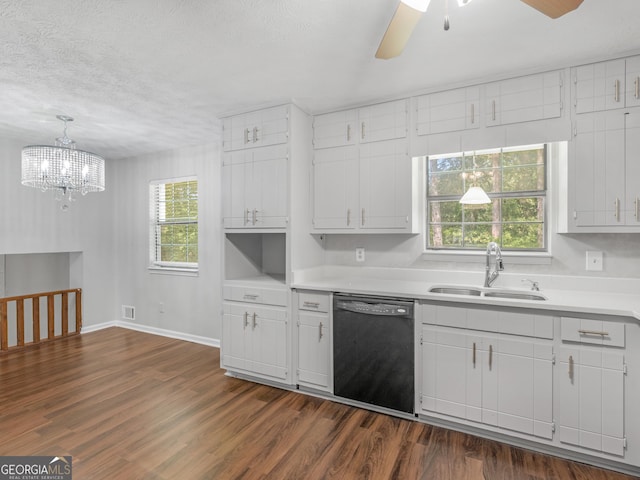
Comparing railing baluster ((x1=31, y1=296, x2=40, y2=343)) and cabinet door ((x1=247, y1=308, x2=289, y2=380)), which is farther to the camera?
railing baluster ((x1=31, y1=296, x2=40, y2=343))

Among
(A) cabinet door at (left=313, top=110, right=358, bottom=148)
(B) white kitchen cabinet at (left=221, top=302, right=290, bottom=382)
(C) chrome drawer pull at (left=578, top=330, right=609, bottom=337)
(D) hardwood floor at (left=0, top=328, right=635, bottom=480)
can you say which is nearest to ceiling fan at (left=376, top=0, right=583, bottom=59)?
(A) cabinet door at (left=313, top=110, right=358, bottom=148)

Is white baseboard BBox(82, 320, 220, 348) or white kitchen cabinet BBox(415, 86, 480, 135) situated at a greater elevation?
white kitchen cabinet BBox(415, 86, 480, 135)

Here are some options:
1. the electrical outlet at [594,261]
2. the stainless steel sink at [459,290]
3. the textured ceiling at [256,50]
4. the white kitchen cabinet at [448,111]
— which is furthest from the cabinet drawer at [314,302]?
the electrical outlet at [594,261]

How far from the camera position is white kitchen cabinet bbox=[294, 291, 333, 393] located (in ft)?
9.52

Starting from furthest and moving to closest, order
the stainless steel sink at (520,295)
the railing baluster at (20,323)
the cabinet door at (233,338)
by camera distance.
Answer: the railing baluster at (20,323)
the cabinet door at (233,338)
the stainless steel sink at (520,295)

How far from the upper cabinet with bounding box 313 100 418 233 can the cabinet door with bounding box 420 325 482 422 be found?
3.03 ft

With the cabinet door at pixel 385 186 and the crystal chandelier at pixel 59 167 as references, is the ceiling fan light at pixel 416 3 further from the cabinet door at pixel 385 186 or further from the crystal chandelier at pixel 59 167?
the crystal chandelier at pixel 59 167

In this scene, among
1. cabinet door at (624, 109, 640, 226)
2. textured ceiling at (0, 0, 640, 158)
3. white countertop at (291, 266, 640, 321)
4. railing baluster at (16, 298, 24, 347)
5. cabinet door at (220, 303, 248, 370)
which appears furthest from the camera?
railing baluster at (16, 298, 24, 347)

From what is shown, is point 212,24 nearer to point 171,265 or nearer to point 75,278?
point 171,265

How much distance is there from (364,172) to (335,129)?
0.52 m

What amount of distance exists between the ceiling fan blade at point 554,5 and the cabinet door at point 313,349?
234 cm

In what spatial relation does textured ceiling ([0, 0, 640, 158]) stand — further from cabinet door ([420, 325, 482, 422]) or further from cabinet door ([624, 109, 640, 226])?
cabinet door ([420, 325, 482, 422])

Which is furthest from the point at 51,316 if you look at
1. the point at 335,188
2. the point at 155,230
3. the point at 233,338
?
the point at 335,188

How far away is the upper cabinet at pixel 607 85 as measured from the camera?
2234 millimetres
